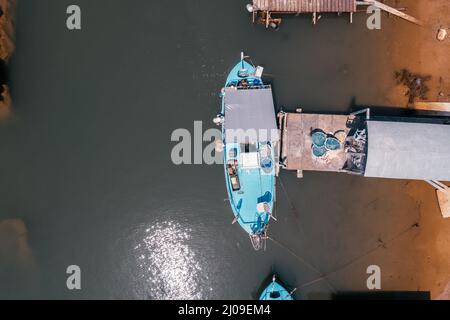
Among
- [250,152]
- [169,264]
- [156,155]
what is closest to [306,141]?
[250,152]

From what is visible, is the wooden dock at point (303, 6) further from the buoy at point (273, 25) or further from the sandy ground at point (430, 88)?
the sandy ground at point (430, 88)

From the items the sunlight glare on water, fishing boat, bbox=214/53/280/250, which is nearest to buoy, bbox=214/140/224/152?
fishing boat, bbox=214/53/280/250

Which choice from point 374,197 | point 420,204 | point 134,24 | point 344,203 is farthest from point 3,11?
point 420,204

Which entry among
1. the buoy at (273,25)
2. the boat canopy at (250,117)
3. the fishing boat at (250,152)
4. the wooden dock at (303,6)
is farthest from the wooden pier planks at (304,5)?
the boat canopy at (250,117)

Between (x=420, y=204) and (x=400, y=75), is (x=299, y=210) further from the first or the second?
(x=400, y=75)

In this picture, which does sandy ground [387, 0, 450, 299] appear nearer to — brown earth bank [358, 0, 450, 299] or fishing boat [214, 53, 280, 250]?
brown earth bank [358, 0, 450, 299]
